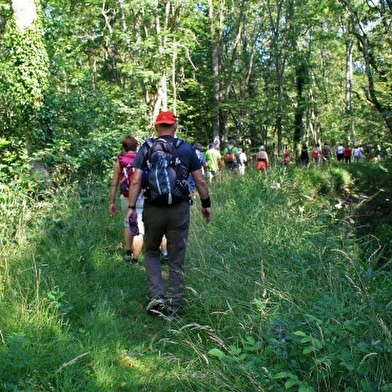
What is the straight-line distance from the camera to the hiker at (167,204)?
422cm

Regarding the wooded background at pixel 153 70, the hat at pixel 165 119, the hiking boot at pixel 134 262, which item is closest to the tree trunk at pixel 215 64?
the wooded background at pixel 153 70

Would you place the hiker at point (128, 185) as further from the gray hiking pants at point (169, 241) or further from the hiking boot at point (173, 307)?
the hiking boot at point (173, 307)

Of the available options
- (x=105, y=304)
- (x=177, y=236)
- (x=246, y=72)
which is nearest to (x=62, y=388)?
(x=105, y=304)

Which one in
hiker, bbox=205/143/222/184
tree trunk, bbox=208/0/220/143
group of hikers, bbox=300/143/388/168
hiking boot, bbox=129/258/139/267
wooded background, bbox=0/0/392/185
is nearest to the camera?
hiking boot, bbox=129/258/139/267

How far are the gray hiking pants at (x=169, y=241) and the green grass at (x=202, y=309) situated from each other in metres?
0.19

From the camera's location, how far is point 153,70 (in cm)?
1720

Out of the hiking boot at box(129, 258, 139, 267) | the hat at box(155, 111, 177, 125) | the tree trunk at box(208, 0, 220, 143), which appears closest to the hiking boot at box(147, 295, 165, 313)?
the hiking boot at box(129, 258, 139, 267)

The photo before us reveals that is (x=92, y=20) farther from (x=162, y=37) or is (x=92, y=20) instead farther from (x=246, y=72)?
(x=246, y=72)

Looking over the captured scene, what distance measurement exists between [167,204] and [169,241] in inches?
17.1

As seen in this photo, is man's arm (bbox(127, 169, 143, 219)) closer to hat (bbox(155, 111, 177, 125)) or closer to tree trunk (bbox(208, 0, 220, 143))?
hat (bbox(155, 111, 177, 125))

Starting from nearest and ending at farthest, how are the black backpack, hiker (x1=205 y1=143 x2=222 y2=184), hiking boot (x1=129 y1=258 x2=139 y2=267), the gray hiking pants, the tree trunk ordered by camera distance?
1. the black backpack
2. the gray hiking pants
3. hiking boot (x1=129 y1=258 x2=139 y2=267)
4. hiker (x1=205 y1=143 x2=222 y2=184)
5. the tree trunk

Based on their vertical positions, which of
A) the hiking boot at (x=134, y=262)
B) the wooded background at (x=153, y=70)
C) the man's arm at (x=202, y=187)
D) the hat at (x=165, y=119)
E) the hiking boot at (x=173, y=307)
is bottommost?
the hiking boot at (x=173, y=307)

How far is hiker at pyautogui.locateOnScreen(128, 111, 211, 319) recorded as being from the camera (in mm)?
4219

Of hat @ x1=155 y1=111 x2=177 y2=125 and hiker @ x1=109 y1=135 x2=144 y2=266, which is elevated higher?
hat @ x1=155 y1=111 x2=177 y2=125
